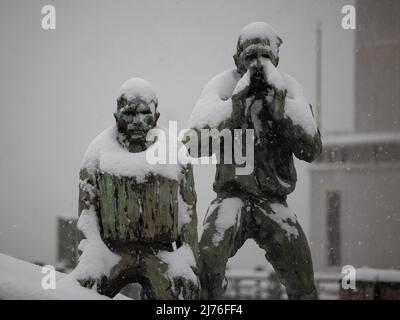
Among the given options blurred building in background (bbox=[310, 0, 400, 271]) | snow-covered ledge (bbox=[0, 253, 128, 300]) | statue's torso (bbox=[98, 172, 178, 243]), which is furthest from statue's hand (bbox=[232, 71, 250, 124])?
blurred building in background (bbox=[310, 0, 400, 271])

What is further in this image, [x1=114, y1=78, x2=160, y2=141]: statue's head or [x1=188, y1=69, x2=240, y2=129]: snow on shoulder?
[x1=188, y1=69, x2=240, y2=129]: snow on shoulder

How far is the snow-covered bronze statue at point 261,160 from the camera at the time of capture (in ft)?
18.1

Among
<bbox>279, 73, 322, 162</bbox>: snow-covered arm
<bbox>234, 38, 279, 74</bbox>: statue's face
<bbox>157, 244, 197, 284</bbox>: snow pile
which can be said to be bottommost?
<bbox>157, 244, 197, 284</bbox>: snow pile

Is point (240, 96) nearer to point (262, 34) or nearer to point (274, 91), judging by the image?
point (274, 91)

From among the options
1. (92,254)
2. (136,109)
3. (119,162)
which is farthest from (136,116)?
(92,254)

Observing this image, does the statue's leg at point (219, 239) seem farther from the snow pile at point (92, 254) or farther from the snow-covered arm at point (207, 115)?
the snow pile at point (92, 254)

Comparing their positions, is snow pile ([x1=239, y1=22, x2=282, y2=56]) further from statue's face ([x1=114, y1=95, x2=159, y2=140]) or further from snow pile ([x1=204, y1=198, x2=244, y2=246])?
snow pile ([x1=204, y1=198, x2=244, y2=246])

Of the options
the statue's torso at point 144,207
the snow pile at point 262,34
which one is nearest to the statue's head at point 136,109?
the statue's torso at point 144,207

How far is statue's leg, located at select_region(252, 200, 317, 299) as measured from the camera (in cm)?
564

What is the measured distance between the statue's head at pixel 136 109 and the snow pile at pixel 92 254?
608 millimetres

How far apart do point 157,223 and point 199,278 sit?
0.56 m

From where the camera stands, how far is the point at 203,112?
220 inches
